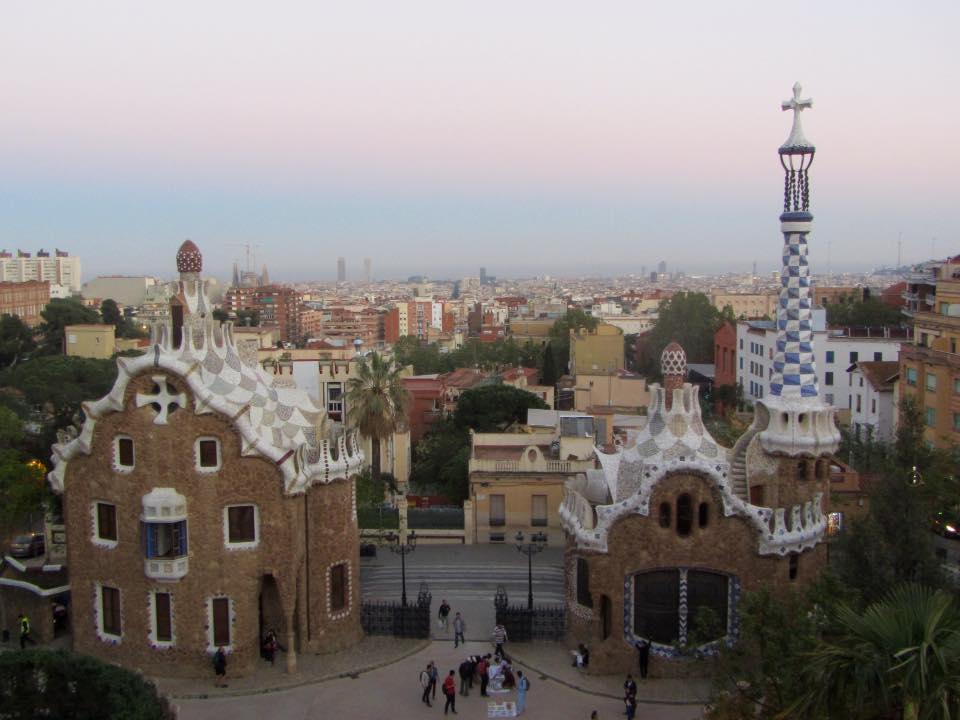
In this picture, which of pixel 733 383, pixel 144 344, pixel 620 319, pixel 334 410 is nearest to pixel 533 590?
pixel 334 410

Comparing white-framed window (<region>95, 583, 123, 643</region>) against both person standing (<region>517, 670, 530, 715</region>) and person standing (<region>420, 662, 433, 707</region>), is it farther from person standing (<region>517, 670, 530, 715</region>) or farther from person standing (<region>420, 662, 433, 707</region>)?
person standing (<region>517, 670, 530, 715</region>)

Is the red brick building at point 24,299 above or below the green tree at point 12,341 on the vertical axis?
above

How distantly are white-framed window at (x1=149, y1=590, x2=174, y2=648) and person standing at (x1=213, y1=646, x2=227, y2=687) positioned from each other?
128cm

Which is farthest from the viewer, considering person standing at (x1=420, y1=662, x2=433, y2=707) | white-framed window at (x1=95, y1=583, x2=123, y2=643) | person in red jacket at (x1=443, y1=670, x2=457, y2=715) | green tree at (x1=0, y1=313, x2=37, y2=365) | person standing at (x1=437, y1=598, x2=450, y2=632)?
green tree at (x1=0, y1=313, x2=37, y2=365)

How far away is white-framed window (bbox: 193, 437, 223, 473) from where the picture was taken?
2359cm

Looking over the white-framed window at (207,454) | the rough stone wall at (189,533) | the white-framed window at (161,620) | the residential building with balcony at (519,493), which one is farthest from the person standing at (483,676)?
the residential building with balcony at (519,493)

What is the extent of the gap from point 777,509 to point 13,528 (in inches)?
944

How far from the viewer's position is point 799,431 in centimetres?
2430

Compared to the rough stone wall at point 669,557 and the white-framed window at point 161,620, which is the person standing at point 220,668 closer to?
the white-framed window at point 161,620

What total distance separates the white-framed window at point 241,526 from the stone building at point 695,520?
781 cm

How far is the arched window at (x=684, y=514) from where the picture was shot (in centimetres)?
2333

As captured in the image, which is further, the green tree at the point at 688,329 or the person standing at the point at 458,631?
the green tree at the point at 688,329

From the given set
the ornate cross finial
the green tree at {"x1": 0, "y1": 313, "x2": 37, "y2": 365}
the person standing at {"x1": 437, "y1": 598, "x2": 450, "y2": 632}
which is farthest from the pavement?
the green tree at {"x1": 0, "y1": 313, "x2": 37, "y2": 365}

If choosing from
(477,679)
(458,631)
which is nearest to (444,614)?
(458,631)
